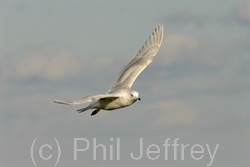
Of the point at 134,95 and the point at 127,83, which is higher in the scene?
the point at 127,83

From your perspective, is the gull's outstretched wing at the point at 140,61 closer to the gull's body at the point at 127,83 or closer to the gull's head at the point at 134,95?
the gull's body at the point at 127,83

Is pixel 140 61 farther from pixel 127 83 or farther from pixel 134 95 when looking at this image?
pixel 134 95

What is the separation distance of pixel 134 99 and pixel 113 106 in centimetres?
106

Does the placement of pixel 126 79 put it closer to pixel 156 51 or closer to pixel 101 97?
pixel 156 51

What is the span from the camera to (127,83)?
3534 cm

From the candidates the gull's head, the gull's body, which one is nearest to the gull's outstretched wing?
the gull's body

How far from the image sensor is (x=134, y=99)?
31.6m

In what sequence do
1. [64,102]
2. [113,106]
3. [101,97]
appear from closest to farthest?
1. [64,102]
2. [101,97]
3. [113,106]

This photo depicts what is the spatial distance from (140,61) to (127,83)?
2757 mm

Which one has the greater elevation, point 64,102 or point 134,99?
point 134,99

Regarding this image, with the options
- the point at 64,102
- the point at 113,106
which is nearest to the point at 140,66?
the point at 113,106

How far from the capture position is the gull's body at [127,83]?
3161cm

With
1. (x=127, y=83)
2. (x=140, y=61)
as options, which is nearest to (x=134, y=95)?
(x=127, y=83)

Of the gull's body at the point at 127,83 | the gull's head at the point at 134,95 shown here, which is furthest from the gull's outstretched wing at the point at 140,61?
the gull's head at the point at 134,95
